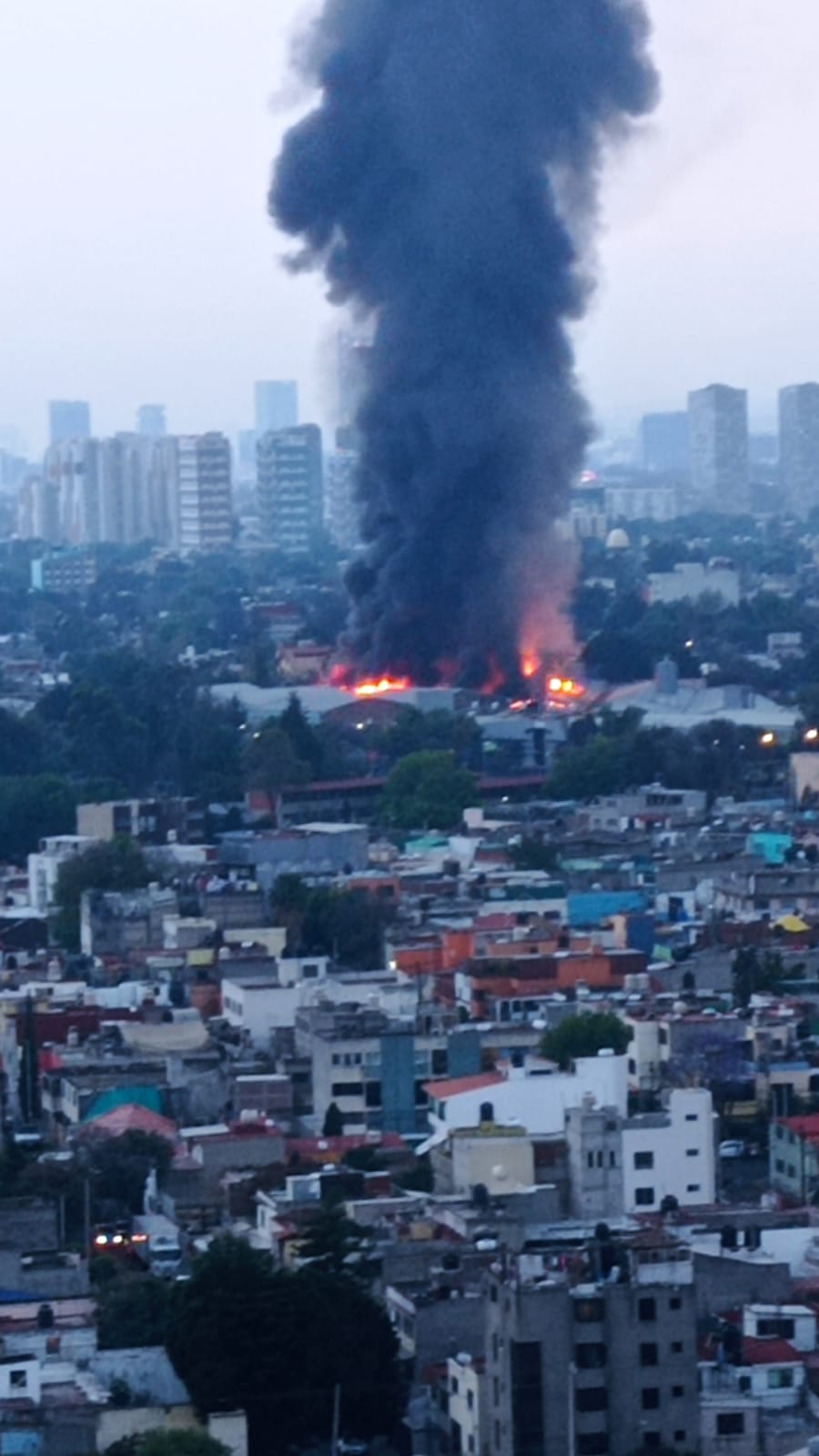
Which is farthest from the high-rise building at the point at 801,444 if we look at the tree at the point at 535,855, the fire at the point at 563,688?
the tree at the point at 535,855

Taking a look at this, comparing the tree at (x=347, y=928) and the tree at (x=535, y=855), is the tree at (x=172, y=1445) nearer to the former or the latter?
the tree at (x=347, y=928)

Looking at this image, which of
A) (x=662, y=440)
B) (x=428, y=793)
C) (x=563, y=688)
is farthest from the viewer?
(x=662, y=440)

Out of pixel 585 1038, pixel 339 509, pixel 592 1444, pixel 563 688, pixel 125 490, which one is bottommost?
pixel 592 1444

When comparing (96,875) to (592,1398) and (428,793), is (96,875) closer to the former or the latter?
(428,793)

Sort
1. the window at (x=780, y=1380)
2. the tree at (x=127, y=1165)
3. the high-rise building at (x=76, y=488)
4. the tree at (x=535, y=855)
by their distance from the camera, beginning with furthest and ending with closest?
the high-rise building at (x=76, y=488) → the tree at (x=535, y=855) → the tree at (x=127, y=1165) → the window at (x=780, y=1380)

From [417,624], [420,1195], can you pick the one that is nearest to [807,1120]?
[420,1195]

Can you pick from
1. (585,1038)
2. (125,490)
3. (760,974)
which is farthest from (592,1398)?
(125,490)

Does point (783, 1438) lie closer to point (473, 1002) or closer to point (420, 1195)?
point (420, 1195)
